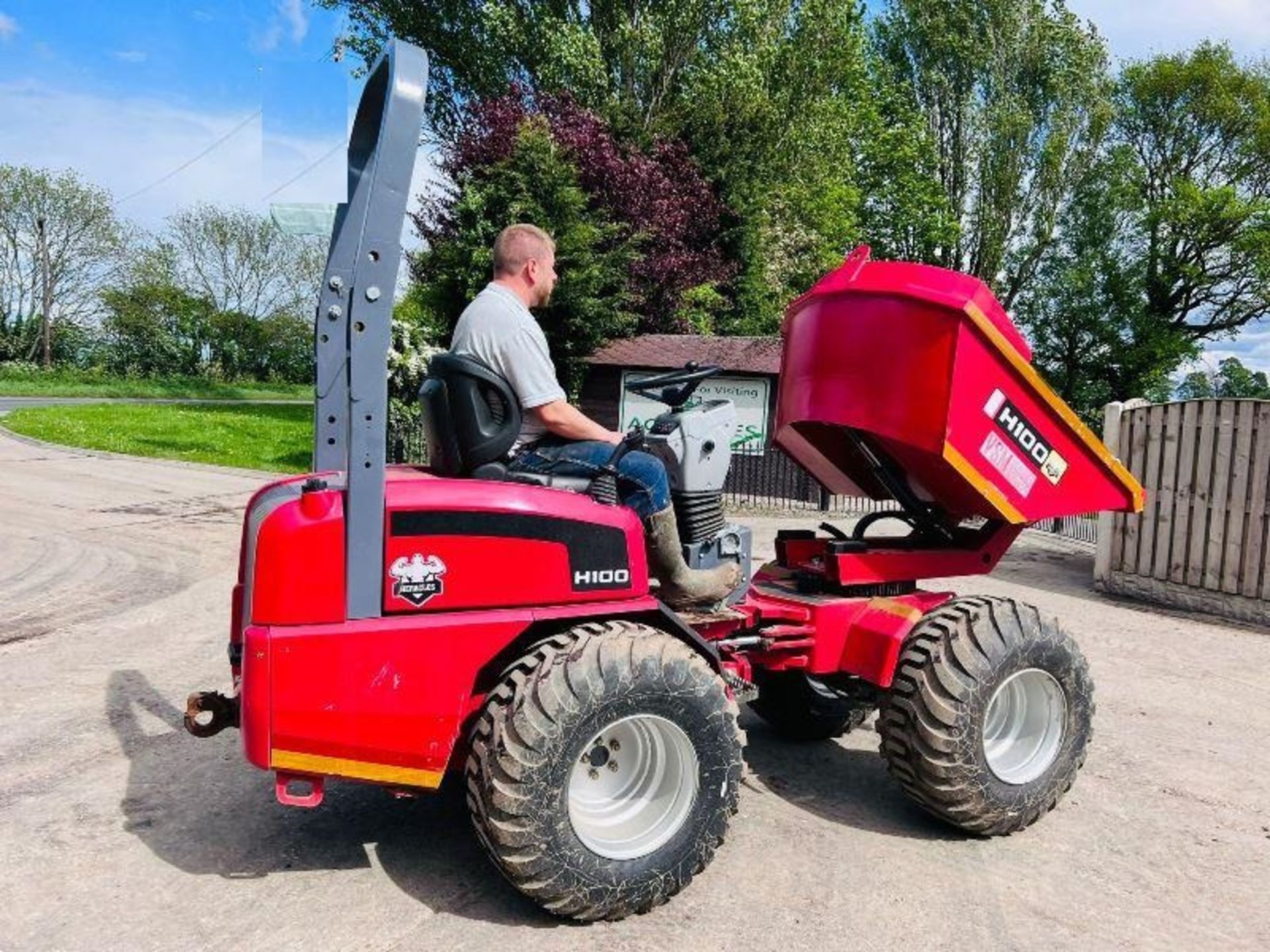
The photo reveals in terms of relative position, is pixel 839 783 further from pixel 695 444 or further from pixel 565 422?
pixel 565 422

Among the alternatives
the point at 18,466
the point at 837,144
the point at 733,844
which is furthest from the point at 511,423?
the point at 837,144

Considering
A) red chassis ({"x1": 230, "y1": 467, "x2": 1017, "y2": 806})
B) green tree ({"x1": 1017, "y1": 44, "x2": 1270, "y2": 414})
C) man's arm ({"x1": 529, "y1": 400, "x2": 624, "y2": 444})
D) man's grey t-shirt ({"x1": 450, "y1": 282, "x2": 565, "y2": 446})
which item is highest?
green tree ({"x1": 1017, "y1": 44, "x2": 1270, "y2": 414})

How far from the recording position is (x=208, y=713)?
3.37 meters

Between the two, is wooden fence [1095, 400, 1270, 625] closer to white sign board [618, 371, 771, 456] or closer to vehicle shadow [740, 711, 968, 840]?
vehicle shadow [740, 711, 968, 840]

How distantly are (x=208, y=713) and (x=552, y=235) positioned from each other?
48.4 feet

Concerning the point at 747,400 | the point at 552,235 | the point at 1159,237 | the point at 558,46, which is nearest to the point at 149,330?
the point at 558,46

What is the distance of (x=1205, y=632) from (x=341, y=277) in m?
7.88

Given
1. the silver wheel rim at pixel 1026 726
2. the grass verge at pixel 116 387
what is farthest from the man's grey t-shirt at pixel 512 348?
the grass verge at pixel 116 387

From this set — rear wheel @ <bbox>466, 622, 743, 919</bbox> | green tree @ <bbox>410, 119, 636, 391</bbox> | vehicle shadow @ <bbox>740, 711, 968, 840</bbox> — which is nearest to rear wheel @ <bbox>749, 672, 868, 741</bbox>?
vehicle shadow @ <bbox>740, 711, 968, 840</bbox>

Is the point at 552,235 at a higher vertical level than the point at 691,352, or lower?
higher

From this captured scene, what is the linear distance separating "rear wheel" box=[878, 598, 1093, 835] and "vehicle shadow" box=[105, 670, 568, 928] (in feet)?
4.99

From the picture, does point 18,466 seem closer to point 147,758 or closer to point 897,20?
point 147,758

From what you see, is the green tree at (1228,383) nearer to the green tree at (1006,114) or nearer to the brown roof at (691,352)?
the green tree at (1006,114)

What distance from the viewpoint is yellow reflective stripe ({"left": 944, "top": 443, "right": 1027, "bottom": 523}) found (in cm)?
369
